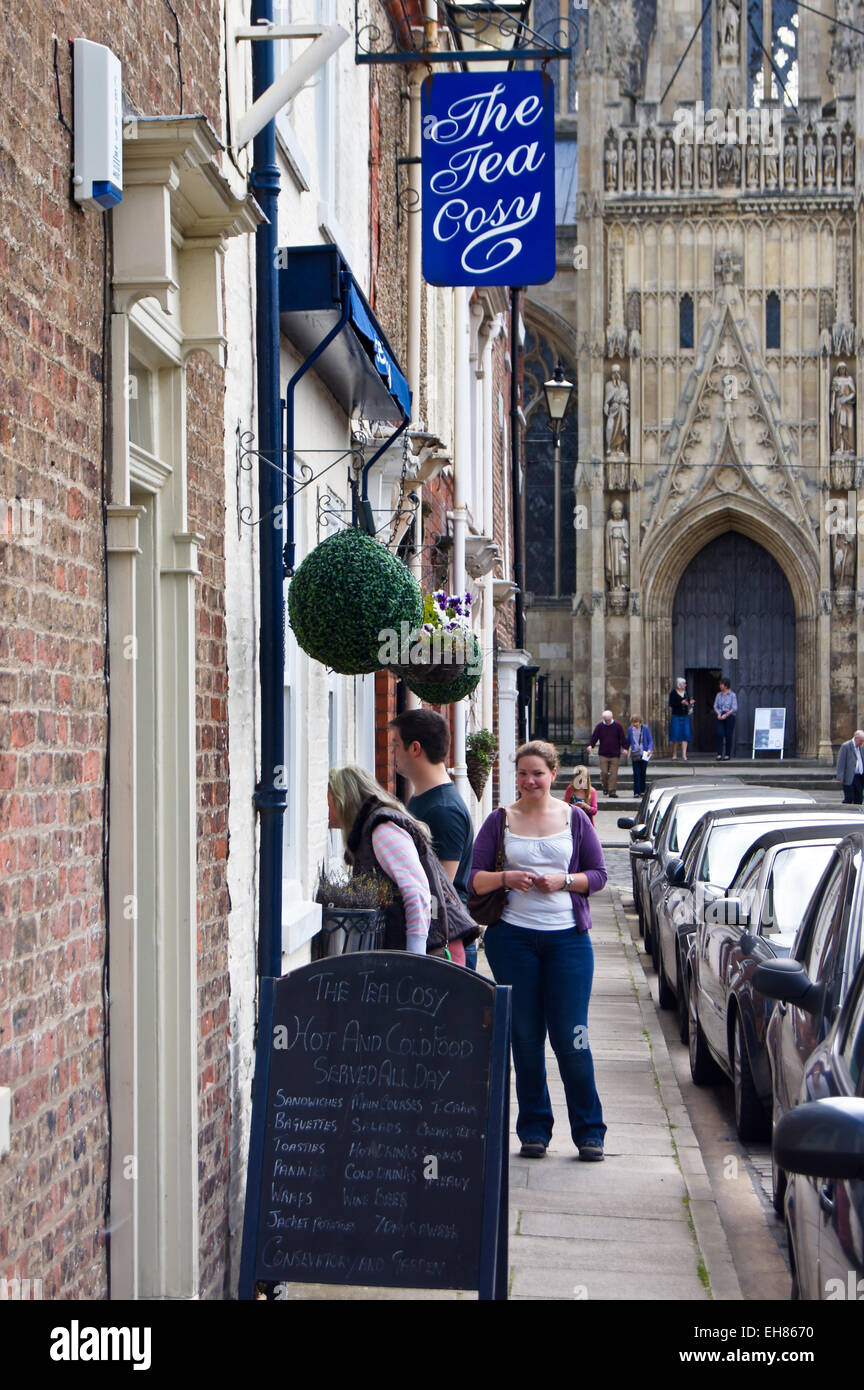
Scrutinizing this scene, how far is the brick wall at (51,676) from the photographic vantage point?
3.42 m

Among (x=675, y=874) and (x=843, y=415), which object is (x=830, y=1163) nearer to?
(x=675, y=874)

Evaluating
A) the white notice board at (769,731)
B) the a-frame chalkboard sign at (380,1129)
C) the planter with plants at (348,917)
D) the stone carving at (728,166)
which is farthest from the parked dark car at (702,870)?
the stone carving at (728,166)

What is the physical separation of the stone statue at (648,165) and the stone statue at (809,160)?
11.7ft

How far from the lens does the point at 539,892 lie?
23.7 feet

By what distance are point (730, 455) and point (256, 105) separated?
34.1 meters

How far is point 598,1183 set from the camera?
23.4 feet

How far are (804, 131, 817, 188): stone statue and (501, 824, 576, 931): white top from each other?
3439 cm

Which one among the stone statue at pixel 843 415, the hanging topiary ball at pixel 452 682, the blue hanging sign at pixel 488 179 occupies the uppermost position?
the stone statue at pixel 843 415

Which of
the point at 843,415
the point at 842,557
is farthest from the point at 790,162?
the point at 842,557

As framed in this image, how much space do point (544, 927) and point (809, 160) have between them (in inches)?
1374

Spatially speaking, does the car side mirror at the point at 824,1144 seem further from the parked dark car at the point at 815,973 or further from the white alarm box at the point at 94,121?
the white alarm box at the point at 94,121

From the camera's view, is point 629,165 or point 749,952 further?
point 629,165

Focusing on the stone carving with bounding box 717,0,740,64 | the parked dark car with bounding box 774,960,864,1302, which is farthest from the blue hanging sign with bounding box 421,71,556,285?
the stone carving with bounding box 717,0,740,64
